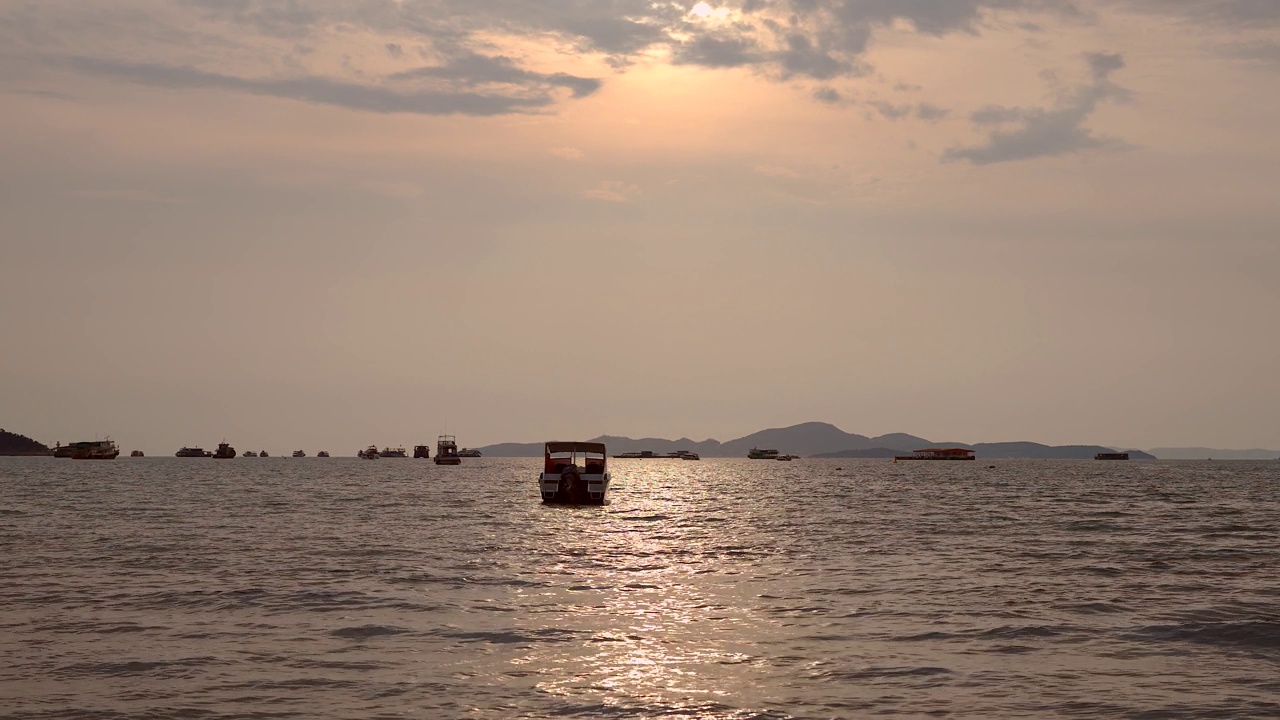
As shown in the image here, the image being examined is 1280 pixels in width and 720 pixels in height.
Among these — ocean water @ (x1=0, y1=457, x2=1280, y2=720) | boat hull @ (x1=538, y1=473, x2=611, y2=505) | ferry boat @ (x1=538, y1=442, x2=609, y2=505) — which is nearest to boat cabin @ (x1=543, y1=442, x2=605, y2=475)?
ferry boat @ (x1=538, y1=442, x2=609, y2=505)

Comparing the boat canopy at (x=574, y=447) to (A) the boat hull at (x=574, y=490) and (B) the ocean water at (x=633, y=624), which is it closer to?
(A) the boat hull at (x=574, y=490)

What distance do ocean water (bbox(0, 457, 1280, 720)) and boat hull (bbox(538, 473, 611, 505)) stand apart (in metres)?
24.5

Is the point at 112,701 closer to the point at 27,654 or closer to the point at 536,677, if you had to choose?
the point at 27,654

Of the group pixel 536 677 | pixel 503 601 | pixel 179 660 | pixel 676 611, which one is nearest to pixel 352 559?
pixel 503 601

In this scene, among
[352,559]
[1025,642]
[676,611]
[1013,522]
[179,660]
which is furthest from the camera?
[1013,522]

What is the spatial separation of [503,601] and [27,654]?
11.3 metres

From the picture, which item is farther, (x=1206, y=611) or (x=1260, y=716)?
(x=1206, y=611)

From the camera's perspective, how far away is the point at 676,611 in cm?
2834

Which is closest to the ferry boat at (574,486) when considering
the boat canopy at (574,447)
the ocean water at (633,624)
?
the boat canopy at (574,447)

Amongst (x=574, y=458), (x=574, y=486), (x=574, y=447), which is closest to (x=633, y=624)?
(x=574, y=486)

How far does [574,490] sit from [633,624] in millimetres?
55081

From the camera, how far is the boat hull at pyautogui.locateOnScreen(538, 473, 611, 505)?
80.8 meters

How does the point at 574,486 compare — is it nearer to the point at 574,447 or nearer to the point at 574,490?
the point at 574,490

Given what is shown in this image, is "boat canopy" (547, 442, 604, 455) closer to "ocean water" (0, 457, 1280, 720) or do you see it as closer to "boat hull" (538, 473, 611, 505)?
"boat hull" (538, 473, 611, 505)
